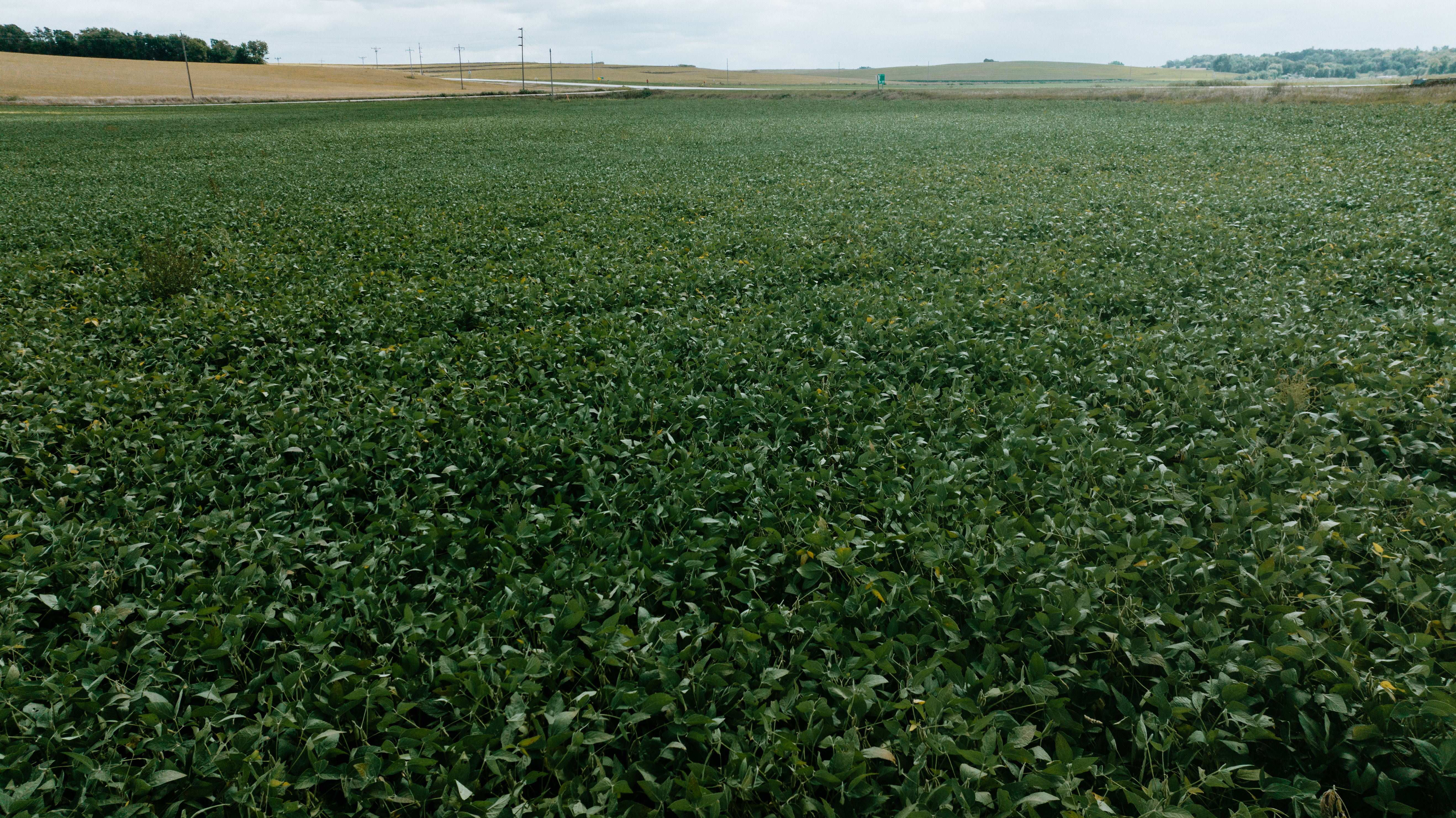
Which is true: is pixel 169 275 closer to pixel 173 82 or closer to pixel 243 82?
pixel 173 82

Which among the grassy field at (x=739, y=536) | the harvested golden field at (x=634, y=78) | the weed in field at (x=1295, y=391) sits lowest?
the grassy field at (x=739, y=536)

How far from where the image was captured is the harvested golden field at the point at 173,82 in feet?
242

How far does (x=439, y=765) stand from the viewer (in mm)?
2803

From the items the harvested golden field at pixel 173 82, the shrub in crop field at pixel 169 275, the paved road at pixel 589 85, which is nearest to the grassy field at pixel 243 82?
the harvested golden field at pixel 173 82

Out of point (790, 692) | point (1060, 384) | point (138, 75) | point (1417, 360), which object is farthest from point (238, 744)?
point (138, 75)

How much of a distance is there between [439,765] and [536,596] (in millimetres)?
1051

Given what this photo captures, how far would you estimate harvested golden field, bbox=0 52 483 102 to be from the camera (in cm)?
7375

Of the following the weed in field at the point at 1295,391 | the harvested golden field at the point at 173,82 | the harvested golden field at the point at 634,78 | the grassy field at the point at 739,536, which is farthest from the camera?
the harvested golden field at the point at 634,78

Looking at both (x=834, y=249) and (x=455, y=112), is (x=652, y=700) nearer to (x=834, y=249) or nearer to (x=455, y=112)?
(x=834, y=249)

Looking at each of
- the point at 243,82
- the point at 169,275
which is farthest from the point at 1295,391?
the point at 243,82

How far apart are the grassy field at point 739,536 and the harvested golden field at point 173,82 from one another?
91.3 meters

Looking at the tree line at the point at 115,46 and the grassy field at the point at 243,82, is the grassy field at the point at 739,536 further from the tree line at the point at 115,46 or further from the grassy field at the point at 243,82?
the tree line at the point at 115,46

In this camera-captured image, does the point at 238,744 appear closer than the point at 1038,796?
No

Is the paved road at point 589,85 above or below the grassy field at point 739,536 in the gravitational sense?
above
